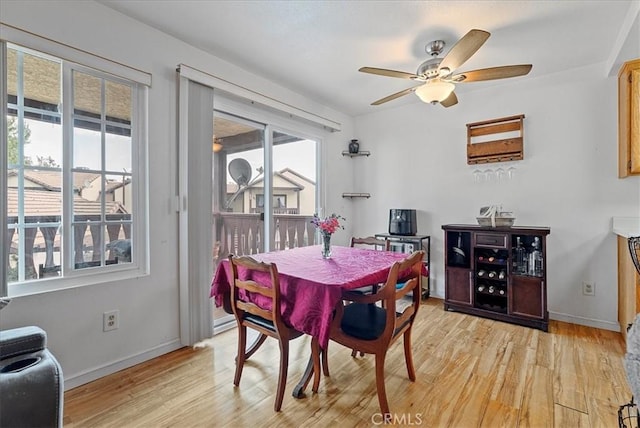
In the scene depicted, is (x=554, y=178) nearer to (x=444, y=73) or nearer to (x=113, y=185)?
(x=444, y=73)

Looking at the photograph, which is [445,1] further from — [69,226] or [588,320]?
[588,320]

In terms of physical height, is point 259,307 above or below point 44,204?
below

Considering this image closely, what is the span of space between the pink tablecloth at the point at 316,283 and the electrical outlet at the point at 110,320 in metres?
0.70

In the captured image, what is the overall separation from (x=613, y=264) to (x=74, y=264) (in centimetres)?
437

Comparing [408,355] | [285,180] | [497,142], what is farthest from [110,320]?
[497,142]

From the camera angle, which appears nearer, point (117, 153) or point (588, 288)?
point (117, 153)

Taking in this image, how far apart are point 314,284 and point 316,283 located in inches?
0.6

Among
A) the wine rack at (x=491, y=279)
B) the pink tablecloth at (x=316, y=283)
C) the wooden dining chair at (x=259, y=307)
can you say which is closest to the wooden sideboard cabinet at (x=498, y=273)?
the wine rack at (x=491, y=279)

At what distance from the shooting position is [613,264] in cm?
277

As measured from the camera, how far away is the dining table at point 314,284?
1520 mm

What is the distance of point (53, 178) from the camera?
6.25 feet

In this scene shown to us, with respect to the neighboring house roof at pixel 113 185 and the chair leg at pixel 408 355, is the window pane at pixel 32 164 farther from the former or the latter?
the chair leg at pixel 408 355

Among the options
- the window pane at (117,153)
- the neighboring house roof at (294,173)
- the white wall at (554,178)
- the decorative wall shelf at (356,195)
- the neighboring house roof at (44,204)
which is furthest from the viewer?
the decorative wall shelf at (356,195)
